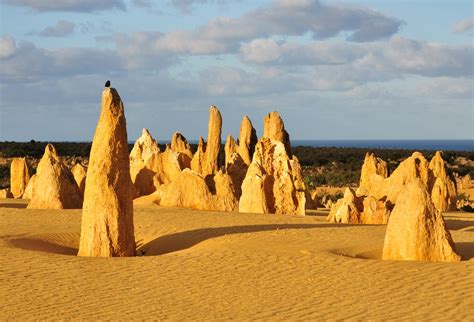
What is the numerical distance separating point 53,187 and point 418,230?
36.9ft

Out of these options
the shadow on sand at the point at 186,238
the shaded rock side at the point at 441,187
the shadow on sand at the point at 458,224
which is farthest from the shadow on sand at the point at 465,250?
the shaded rock side at the point at 441,187

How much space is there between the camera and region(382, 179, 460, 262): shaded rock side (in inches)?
541

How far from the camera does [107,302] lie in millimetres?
11234

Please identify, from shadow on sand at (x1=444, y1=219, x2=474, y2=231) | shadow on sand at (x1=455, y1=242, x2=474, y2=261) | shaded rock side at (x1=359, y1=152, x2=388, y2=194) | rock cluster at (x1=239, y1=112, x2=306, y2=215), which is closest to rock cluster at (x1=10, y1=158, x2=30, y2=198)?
rock cluster at (x1=239, y1=112, x2=306, y2=215)

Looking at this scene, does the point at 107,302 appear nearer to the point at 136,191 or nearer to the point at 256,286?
the point at 256,286

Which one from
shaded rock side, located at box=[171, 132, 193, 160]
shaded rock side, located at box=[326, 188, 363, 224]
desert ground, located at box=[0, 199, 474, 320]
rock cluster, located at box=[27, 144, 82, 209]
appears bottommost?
desert ground, located at box=[0, 199, 474, 320]

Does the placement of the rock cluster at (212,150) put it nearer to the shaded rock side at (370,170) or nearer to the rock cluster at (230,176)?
the rock cluster at (230,176)

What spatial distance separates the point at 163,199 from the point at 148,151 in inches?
228

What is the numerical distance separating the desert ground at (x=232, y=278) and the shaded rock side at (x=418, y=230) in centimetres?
36

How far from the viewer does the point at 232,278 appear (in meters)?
12.8

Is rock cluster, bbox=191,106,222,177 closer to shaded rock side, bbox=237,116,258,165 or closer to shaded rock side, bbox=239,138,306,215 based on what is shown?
shaded rock side, bbox=237,116,258,165

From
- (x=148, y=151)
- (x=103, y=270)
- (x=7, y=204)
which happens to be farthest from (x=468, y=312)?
(x=148, y=151)

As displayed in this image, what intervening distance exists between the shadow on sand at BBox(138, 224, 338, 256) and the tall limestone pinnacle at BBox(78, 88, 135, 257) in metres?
1.46

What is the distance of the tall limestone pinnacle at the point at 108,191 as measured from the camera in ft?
47.9
